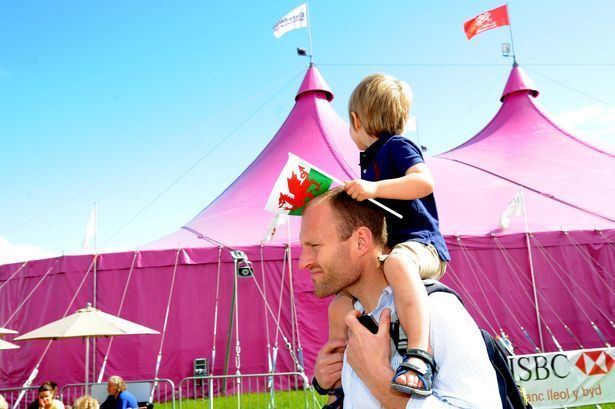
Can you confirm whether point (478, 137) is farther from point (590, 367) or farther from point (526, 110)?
point (590, 367)

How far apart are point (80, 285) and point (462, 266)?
6.79 metres

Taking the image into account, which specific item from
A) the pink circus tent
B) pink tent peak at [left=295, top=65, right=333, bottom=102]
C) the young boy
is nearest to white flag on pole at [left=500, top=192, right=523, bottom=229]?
the pink circus tent

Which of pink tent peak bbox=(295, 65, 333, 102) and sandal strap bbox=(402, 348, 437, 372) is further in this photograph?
pink tent peak bbox=(295, 65, 333, 102)

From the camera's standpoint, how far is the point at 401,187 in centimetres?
169

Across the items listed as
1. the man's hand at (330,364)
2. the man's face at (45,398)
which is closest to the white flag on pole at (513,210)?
the man's face at (45,398)

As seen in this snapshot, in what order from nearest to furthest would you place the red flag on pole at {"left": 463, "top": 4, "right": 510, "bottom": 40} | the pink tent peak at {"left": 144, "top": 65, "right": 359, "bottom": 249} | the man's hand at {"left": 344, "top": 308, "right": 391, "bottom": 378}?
1. the man's hand at {"left": 344, "top": 308, "right": 391, "bottom": 378}
2. the pink tent peak at {"left": 144, "top": 65, "right": 359, "bottom": 249}
3. the red flag on pole at {"left": 463, "top": 4, "right": 510, "bottom": 40}

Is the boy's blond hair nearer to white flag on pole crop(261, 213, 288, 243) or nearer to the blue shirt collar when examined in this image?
the blue shirt collar

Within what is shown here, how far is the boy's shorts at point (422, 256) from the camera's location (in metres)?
1.60

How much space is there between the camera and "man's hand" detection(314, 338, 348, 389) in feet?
5.12

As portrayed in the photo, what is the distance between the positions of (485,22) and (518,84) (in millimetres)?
2203

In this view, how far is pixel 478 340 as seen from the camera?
1.23 m

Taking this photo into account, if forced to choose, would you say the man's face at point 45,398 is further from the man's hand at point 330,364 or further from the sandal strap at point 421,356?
the sandal strap at point 421,356

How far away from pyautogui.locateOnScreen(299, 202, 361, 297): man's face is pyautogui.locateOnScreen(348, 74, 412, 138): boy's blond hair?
56 cm

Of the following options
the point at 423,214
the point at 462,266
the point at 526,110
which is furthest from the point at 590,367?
the point at 526,110
